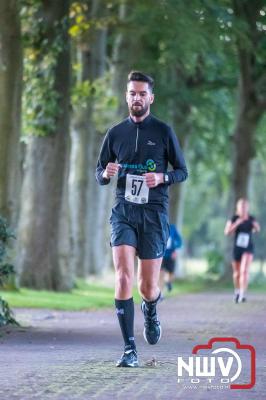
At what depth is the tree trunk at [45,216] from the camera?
27953 mm

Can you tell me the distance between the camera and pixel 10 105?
837 inches

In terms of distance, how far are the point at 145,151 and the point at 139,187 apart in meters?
0.36

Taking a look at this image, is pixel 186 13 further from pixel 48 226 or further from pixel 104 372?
pixel 104 372

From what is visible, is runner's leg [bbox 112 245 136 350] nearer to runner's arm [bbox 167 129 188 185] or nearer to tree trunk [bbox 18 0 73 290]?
runner's arm [bbox 167 129 188 185]

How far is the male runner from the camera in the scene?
11.1 metres

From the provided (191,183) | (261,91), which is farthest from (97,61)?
(191,183)

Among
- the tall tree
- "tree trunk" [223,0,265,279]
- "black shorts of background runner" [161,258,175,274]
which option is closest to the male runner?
"black shorts of background runner" [161,258,175,274]

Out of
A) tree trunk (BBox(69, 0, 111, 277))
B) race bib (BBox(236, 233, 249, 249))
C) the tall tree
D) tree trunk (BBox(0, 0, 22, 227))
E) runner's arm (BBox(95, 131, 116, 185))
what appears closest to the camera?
runner's arm (BBox(95, 131, 116, 185))

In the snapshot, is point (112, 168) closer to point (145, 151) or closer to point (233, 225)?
point (145, 151)

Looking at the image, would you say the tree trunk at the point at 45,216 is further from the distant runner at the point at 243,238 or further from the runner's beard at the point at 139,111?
the runner's beard at the point at 139,111

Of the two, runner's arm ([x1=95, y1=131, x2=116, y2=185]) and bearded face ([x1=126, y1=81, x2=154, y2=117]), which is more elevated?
bearded face ([x1=126, y1=81, x2=154, y2=117])

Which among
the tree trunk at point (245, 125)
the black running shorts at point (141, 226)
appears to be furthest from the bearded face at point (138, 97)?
the tree trunk at point (245, 125)

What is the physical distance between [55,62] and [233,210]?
14.0 metres

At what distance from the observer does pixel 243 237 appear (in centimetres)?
2509
